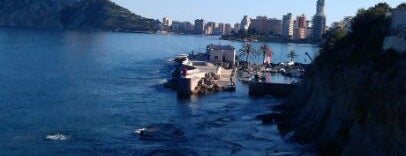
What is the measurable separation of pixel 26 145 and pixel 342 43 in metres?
31.7

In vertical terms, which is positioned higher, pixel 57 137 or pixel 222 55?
pixel 222 55

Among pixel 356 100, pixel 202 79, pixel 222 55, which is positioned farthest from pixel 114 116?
pixel 222 55

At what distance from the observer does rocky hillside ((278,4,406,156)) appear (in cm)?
2959

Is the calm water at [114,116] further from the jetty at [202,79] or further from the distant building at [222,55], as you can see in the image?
the distant building at [222,55]

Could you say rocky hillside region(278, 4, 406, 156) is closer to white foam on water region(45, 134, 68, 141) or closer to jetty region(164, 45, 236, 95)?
jetty region(164, 45, 236, 95)

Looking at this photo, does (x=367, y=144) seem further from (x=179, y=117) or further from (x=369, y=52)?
(x=179, y=117)

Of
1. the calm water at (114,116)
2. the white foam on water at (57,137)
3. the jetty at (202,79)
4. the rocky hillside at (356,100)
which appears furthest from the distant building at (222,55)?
the white foam on water at (57,137)

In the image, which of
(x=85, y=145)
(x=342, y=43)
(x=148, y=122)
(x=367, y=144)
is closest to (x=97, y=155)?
(x=85, y=145)

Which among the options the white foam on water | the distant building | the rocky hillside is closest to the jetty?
the distant building

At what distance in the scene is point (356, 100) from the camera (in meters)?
37.2

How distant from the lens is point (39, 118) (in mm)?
52594

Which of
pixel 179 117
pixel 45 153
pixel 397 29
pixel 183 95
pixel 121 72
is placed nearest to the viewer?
pixel 45 153

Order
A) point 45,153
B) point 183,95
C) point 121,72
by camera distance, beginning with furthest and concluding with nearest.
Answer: point 121,72 < point 183,95 < point 45,153

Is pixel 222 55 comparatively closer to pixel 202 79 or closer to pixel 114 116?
pixel 202 79
